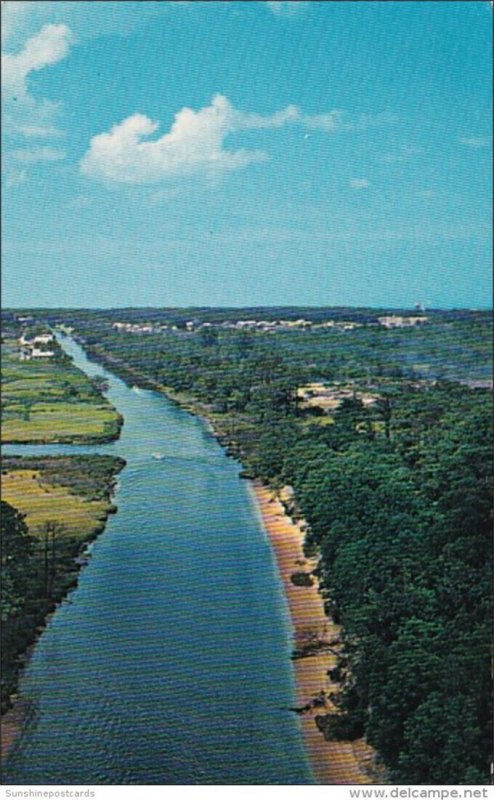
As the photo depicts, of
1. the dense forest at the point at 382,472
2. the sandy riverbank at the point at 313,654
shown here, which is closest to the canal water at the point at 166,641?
the sandy riverbank at the point at 313,654

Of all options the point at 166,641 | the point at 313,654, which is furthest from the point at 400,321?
the point at 166,641

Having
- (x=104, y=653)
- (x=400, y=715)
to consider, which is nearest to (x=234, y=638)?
(x=104, y=653)

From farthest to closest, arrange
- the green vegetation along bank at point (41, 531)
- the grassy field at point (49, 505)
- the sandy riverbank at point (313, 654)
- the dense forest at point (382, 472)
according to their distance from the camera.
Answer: the grassy field at point (49, 505) < the green vegetation along bank at point (41, 531) < the dense forest at point (382, 472) < the sandy riverbank at point (313, 654)

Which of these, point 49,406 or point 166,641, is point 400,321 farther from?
point 166,641

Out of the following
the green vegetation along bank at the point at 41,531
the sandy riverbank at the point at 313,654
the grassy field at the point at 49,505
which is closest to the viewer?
the sandy riverbank at the point at 313,654

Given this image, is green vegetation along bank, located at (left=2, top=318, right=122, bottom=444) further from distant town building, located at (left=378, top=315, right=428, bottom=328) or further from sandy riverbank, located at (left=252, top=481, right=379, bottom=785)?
distant town building, located at (left=378, top=315, right=428, bottom=328)

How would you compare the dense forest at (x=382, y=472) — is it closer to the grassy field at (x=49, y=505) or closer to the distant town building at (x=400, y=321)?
the distant town building at (x=400, y=321)

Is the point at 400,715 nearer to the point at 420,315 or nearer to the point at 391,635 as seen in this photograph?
the point at 391,635
